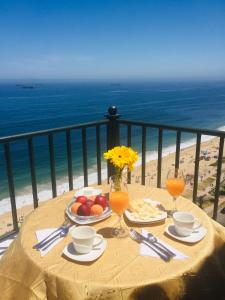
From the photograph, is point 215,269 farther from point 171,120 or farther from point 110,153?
point 171,120

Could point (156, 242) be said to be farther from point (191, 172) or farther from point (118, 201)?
point (191, 172)

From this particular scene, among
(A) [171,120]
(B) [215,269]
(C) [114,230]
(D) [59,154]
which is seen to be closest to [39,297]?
(C) [114,230]

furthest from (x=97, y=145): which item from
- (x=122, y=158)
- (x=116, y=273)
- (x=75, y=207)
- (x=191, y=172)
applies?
(x=191, y=172)

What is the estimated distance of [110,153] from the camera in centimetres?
141

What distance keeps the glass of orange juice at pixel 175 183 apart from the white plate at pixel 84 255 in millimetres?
563

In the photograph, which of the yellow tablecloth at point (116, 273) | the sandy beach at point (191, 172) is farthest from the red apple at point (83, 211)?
the sandy beach at point (191, 172)

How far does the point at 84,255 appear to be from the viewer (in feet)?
3.94

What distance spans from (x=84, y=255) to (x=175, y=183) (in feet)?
2.30

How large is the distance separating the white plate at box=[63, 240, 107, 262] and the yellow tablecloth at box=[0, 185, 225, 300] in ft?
0.07

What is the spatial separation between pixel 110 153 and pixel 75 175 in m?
19.7

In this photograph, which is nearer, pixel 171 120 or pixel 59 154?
pixel 59 154

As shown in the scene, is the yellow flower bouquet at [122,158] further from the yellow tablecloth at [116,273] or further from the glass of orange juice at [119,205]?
the yellow tablecloth at [116,273]

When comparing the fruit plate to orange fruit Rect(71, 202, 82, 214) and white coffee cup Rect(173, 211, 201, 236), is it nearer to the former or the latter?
orange fruit Rect(71, 202, 82, 214)

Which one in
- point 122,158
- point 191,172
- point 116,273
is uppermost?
point 122,158
